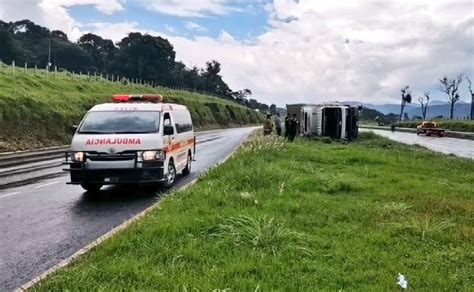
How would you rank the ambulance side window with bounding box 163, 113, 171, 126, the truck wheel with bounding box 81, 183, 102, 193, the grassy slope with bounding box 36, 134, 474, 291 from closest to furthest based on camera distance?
the grassy slope with bounding box 36, 134, 474, 291 → the truck wheel with bounding box 81, 183, 102, 193 → the ambulance side window with bounding box 163, 113, 171, 126

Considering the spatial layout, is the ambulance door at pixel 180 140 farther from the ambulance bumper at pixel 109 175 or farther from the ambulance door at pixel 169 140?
the ambulance bumper at pixel 109 175

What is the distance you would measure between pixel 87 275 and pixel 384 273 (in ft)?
9.65

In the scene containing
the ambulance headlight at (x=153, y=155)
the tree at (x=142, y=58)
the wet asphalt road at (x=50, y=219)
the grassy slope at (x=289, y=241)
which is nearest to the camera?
the grassy slope at (x=289, y=241)

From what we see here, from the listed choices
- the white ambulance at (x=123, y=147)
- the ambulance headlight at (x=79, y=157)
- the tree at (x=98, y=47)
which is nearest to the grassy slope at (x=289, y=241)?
the white ambulance at (x=123, y=147)

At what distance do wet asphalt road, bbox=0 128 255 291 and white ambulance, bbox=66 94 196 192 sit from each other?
0.50 metres

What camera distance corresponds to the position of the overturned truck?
3428 cm

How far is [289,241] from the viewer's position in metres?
6.30

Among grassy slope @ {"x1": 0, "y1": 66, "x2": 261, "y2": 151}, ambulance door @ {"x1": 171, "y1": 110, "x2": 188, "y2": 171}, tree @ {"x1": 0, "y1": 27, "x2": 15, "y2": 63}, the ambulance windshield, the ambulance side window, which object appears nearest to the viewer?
the ambulance windshield

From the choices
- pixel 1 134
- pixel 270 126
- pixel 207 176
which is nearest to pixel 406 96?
pixel 270 126

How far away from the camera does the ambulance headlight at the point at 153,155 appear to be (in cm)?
1124

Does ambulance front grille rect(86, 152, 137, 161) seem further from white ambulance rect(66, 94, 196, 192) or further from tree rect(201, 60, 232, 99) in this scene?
tree rect(201, 60, 232, 99)

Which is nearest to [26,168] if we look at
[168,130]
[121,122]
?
[121,122]

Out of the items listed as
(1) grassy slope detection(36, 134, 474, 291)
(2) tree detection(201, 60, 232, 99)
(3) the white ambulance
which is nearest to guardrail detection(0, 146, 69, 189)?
(3) the white ambulance

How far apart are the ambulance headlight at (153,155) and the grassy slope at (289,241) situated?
129cm
